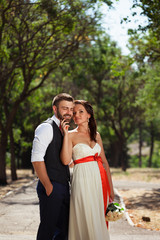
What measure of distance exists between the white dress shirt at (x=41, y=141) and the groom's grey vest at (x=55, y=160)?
0.08 metres

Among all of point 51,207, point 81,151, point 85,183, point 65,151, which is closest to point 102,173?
point 85,183

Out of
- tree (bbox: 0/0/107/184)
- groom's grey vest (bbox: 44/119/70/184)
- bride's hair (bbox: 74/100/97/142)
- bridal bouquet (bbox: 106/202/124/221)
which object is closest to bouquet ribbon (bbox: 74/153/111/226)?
bridal bouquet (bbox: 106/202/124/221)

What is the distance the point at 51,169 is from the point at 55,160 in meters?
0.13

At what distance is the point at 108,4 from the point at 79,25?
3980mm

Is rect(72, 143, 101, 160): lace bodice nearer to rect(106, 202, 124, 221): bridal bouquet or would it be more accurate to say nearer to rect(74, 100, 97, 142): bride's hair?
rect(74, 100, 97, 142): bride's hair

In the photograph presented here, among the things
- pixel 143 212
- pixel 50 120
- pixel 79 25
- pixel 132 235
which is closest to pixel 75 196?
pixel 50 120

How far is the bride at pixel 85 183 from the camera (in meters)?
4.48

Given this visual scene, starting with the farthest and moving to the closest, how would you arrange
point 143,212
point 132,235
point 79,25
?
point 79,25, point 143,212, point 132,235

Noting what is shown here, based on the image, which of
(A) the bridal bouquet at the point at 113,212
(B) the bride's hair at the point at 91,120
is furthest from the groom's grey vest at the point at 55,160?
(A) the bridal bouquet at the point at 113,212

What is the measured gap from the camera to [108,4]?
43.7ft

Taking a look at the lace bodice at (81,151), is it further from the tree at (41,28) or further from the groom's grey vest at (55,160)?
the tree at (41,28)

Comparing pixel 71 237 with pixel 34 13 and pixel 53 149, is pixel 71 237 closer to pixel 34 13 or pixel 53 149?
pixel 53 149

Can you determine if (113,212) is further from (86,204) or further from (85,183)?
(85,183)

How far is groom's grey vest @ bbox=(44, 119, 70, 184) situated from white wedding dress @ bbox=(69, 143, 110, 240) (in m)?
0.32
